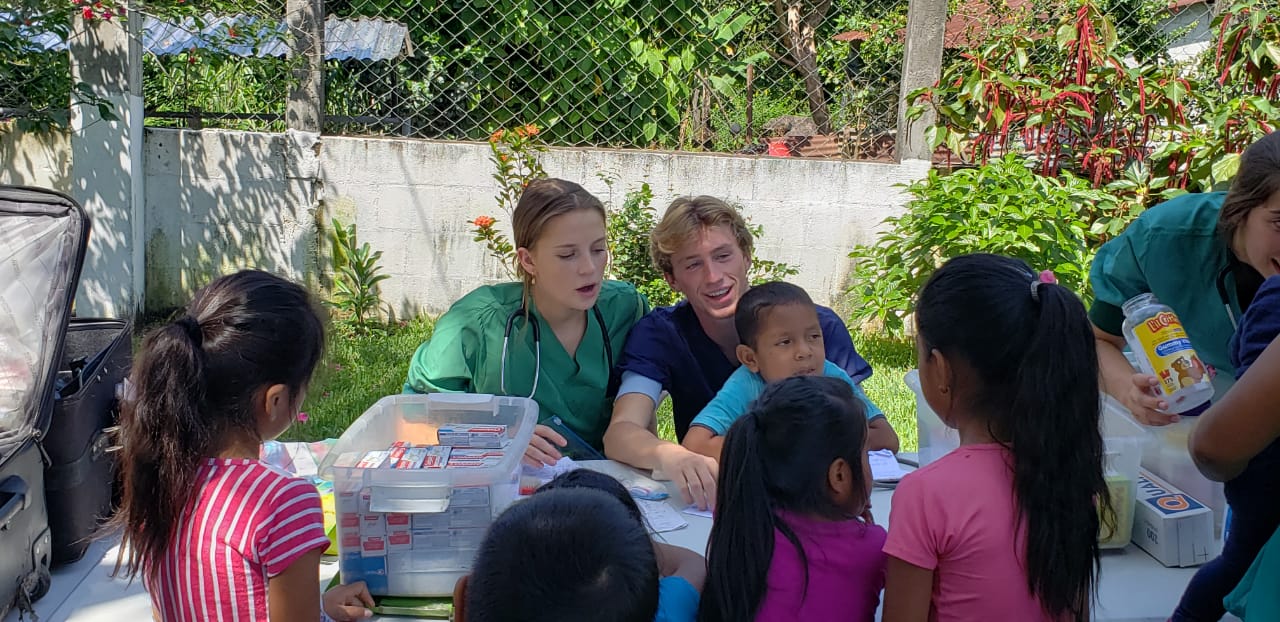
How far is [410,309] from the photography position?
5.42 m

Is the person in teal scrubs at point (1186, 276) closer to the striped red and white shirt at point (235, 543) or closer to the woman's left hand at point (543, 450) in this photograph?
the woman's left hand at point (543, 450)

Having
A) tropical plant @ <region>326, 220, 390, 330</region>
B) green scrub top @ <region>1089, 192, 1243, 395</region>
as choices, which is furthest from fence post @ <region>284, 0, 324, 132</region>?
green scrub top @ <region>1089, 192, 1243, 395</region>

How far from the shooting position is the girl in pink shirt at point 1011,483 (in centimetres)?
147

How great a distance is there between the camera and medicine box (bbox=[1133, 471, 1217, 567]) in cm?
189

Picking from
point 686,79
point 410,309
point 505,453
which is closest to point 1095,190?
point 686,79

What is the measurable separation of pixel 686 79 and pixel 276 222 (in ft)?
7.54

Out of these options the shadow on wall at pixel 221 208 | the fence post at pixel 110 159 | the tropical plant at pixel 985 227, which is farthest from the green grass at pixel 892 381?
the fence post at pixel 110 159

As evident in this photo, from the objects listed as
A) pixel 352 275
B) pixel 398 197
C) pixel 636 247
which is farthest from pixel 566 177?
pixel 352 275

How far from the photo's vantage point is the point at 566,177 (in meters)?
5.27

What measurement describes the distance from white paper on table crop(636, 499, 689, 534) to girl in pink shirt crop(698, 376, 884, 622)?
49cm

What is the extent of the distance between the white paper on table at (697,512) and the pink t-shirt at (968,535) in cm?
66

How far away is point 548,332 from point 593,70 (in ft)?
10.1

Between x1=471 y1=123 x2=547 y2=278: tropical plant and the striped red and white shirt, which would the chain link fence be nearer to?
x1=471 y1=123 x2=547 y2=278: tropical plant

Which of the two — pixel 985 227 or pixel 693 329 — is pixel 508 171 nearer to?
pixel 985 227
